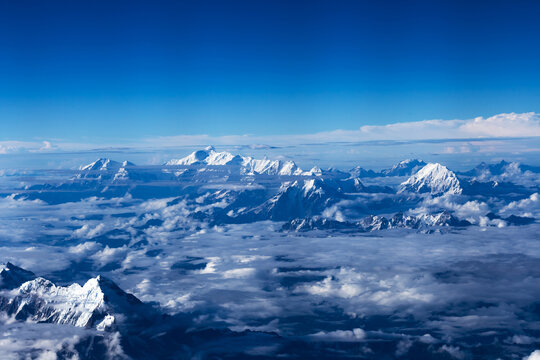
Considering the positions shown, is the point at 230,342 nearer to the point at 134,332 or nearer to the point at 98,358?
the point at 134,332

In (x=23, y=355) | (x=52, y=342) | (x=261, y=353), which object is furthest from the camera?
(x=261, y=353)

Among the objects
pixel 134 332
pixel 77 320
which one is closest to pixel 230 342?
pixel 134 332

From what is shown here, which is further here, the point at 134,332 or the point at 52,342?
the point at 134,332

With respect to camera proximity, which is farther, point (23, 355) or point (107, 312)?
point (107, 312)

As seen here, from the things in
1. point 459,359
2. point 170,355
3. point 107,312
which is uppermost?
point 107,312

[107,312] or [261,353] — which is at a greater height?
[107,312]

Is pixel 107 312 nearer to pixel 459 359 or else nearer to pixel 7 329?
pixel 7 329

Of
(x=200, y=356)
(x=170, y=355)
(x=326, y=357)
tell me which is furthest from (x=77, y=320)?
(x=326, y=357)

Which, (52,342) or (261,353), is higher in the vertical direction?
(52,342)

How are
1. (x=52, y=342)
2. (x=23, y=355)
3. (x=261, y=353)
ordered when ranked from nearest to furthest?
1. (x=23, y=355)
2. (x=52, y=342)
3. (x=261, y=353)
